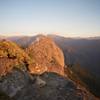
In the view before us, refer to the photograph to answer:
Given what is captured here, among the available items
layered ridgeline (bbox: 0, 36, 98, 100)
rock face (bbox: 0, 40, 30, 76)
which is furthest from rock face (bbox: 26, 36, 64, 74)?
layered ridgeline (bbox: 0, 36, 98, 100)

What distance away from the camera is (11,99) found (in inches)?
499

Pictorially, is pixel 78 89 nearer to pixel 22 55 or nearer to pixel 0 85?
pixel 0 85

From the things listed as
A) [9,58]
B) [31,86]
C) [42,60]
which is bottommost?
[42,60]

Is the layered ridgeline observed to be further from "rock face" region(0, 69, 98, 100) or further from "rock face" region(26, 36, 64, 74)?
"rock face" region(26, 36, 64, 74)

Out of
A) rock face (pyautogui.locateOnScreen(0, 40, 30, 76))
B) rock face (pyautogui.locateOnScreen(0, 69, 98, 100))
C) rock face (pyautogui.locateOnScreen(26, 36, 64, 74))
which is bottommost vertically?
rock face (pyautogui.locateOnScreen(26, 36, 64, 74))

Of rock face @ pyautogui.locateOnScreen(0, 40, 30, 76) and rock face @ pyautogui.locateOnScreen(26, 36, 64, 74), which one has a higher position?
rock face @ pyautogui.locateOnScreen(0, 40, 30, 76)

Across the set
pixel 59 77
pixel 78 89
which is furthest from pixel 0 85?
Result: pixel 78 89

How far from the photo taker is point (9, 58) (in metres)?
18.0

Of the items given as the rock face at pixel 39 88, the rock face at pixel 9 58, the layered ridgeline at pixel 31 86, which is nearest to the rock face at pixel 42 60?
the rock face at pixel 9 58

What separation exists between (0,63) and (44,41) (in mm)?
23323

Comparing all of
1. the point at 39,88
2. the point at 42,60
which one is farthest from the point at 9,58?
the point at 42,60

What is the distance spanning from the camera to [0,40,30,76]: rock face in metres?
16.5

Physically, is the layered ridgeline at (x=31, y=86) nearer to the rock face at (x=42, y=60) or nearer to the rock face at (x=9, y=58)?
the rock face at (x=9, y=58)

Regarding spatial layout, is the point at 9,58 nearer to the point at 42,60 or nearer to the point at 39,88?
the point at 39,88
